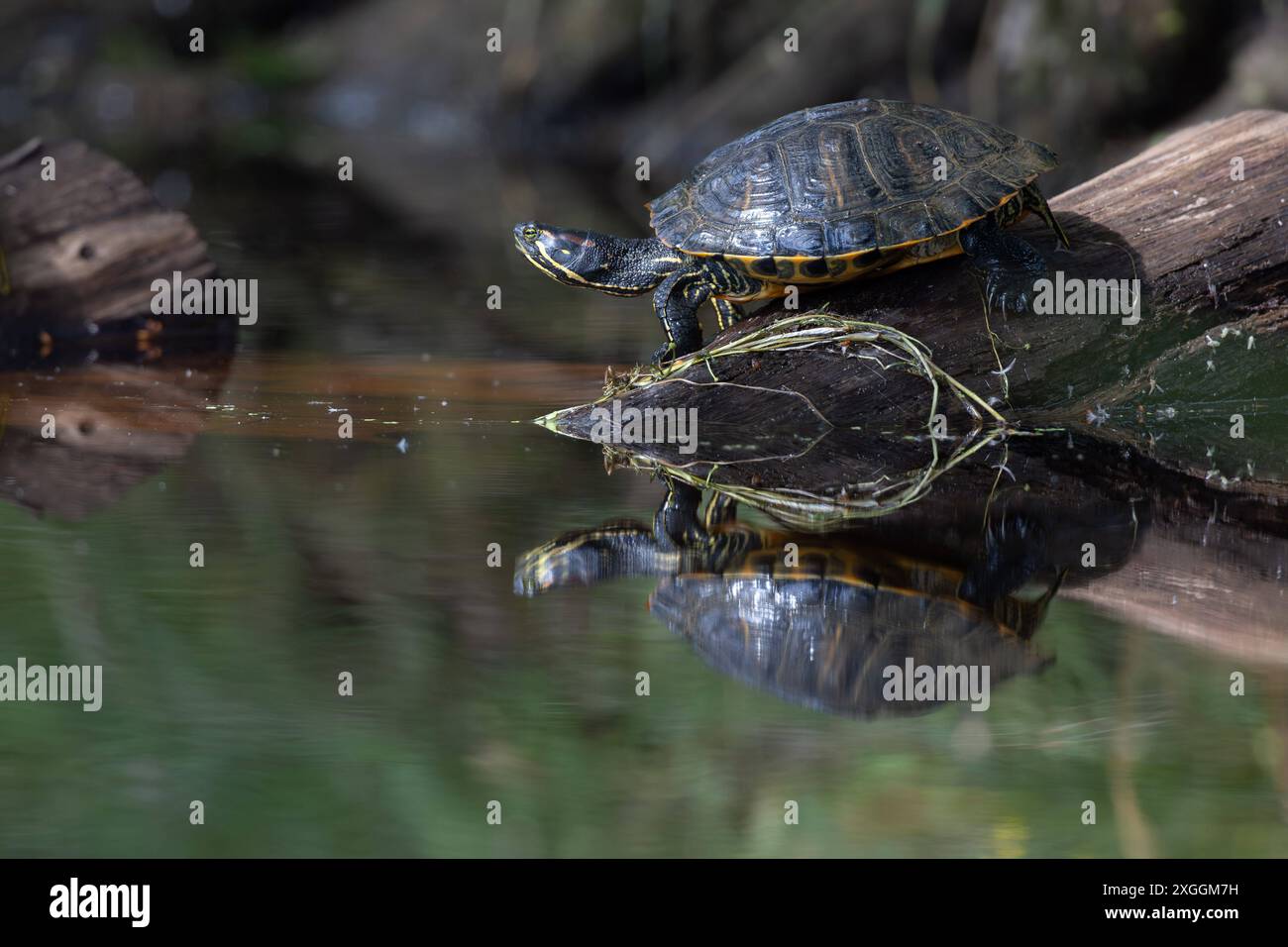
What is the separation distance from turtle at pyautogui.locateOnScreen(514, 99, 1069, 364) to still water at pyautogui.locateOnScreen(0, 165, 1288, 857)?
0.91 m

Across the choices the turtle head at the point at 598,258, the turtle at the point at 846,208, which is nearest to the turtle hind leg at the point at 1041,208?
the turtle at the point at 846,208

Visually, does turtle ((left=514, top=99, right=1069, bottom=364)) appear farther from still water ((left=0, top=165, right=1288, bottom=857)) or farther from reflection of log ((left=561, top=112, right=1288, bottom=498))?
still water ((left=0, top=165, right=1288, bottom=857))

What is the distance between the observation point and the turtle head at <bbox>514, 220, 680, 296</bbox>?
548 cm

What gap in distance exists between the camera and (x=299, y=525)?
3.98 meters

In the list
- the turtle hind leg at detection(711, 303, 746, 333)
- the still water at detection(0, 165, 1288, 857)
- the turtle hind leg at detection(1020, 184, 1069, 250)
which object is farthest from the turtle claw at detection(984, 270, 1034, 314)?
the still water at detection(0, 165, 1288, 857)

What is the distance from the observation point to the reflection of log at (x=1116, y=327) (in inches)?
204

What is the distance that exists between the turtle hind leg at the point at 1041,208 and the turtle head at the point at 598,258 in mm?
1269

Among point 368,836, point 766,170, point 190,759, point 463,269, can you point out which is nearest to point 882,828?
point 368,836

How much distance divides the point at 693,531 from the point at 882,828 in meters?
1.67

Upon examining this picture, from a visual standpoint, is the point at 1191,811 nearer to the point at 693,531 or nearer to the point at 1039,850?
the point at 1039,850

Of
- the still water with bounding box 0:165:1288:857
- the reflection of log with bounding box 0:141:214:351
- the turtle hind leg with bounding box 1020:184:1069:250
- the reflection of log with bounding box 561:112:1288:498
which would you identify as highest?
the reflection of log with bounding box 0:141:214:351

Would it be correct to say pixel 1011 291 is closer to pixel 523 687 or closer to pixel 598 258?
pixel 598 258

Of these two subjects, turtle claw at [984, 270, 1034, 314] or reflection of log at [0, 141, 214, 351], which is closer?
turtle claw at [984, 270, 1034, 314]

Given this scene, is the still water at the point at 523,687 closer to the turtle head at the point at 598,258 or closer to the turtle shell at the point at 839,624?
the turtle shell at the point at 839,624
